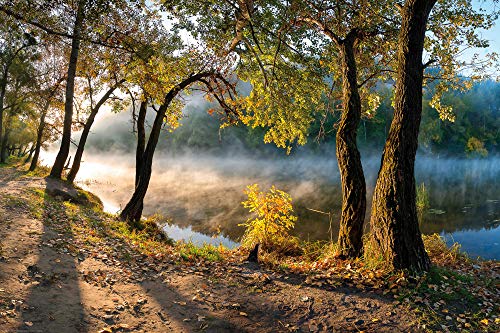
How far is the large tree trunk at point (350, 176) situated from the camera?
770cm

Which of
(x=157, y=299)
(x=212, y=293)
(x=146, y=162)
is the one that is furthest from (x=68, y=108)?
(x=212, y=293)

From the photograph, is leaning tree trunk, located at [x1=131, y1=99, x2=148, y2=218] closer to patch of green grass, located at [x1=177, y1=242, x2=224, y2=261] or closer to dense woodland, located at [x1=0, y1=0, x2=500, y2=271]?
dense woodland, located at [x1=0, y1=0, x2=500, y2=271]

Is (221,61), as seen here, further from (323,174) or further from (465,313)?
(323,174)

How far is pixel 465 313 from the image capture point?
18.1 feet

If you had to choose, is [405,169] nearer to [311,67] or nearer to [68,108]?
[311,67]

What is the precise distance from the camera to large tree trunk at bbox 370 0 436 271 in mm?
6418

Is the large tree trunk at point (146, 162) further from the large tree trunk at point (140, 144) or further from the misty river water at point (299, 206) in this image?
the misty river water at point (299, 206)

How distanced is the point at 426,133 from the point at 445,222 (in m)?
42.5

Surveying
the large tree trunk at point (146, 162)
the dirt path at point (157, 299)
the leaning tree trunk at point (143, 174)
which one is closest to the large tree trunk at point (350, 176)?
the dirt path at point (157, 299)

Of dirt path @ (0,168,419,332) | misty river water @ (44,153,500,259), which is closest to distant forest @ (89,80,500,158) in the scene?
misty river water @ (44,153,500,259)

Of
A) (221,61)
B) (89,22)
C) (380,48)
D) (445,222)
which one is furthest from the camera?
(445,222)

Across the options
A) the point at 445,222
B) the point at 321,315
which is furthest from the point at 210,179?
the point at 321,315

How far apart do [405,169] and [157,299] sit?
489 cm

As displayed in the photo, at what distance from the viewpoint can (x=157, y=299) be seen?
5922 millimetres
